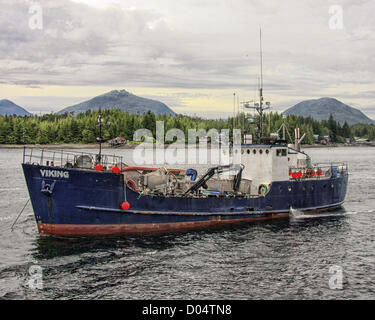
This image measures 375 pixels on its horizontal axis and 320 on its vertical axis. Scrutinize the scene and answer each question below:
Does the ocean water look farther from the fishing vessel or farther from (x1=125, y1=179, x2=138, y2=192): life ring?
(x1=125, y1=179, x2=138, y2=192): life ring

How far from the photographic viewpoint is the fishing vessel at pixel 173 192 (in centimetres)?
2300

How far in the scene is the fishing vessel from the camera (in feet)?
75.5

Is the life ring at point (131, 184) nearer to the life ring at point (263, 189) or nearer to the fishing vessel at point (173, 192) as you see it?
the fishing vessel at point (173, 192)

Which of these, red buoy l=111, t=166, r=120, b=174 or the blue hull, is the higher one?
red buoy l=111, t=166, r=120, b=174

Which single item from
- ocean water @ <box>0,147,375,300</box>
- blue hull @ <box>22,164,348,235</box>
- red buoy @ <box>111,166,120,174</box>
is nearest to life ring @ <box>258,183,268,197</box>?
blue hull @ <box>22,164,348,235</box>

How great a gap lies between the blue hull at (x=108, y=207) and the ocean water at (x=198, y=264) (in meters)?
0.83

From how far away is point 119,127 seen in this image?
15188cm

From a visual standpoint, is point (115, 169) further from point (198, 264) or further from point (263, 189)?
point (263, 189)

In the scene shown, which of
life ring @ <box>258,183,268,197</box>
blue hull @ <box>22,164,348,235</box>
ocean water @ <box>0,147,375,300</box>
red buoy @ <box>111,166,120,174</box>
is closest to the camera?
ocean water @ <box>0,147,375,300</box>

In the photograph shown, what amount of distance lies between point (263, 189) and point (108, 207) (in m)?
12.4

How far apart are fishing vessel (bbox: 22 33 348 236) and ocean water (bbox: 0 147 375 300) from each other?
1109 mm
